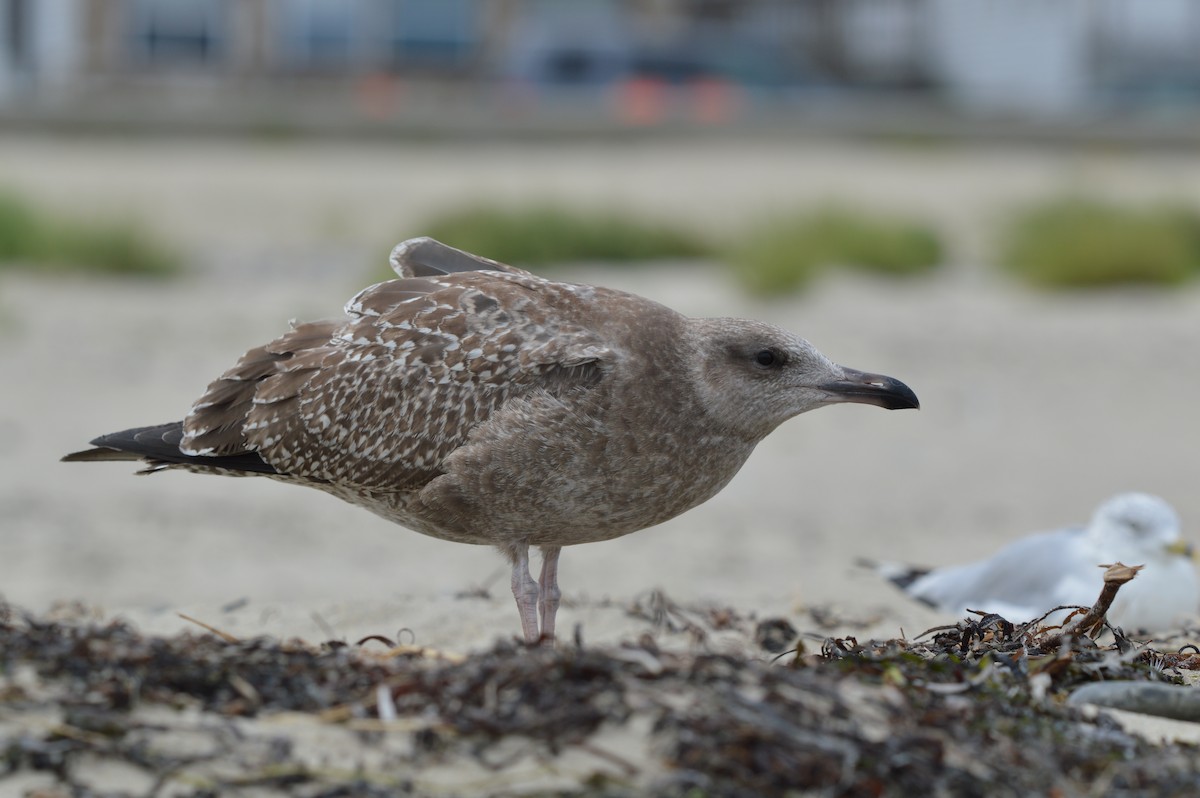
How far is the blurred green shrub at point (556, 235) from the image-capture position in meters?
16.8

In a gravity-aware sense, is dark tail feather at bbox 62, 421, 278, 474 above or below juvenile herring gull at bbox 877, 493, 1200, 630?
above

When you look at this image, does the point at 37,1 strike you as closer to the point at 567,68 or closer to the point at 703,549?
the point at 567,68

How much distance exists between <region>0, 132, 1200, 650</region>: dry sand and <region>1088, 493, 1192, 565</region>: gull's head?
0.87m

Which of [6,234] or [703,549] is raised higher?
[6,234]

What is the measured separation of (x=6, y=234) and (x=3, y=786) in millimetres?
14336

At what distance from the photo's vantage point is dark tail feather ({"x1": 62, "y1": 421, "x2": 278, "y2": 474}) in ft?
17.0

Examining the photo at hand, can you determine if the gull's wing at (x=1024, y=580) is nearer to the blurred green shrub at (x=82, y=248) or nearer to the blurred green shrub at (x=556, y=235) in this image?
the blurred green shrub at (x=556, y=235)

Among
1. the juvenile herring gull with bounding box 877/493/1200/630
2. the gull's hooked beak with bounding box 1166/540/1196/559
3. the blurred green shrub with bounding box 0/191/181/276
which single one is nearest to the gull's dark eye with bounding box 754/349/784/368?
the juvenile herring gull with bounding box 877/493/1200/630

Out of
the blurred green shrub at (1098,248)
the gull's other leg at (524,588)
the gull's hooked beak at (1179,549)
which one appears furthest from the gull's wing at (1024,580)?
the blurred green shrub at (1098,248)

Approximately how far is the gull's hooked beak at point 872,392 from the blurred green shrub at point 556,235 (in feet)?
38.5

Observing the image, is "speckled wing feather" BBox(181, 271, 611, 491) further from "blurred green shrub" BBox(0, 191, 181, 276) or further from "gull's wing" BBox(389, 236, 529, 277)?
"blurred green shrub" BBox(0, 191, 181, 276)

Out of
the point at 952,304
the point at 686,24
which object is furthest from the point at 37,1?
the point at 952,304

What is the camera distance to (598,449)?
448cm

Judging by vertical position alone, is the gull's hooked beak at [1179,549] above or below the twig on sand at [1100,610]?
below
